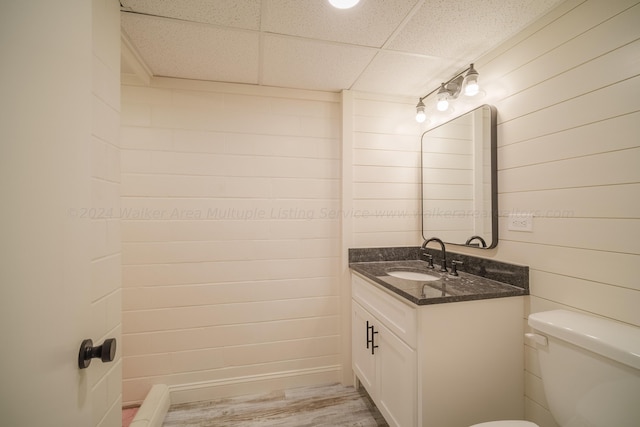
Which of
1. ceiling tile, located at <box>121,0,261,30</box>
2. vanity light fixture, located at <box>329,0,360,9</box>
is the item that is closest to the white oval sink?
vanity light fixture, located at <box>329,0,360,9</box>

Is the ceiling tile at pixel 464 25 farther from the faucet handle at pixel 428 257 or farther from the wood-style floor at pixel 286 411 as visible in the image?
the wood-style floor at pixel 286 411

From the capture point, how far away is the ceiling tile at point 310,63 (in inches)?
55.3

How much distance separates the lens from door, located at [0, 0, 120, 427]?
53 centimetres

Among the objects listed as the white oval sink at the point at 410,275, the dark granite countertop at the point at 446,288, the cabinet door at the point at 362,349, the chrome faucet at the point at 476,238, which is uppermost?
the chrome faucet at the point at 476,238

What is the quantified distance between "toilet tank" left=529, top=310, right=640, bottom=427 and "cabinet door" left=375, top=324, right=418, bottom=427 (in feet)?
1.67

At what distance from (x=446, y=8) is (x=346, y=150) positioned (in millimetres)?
992

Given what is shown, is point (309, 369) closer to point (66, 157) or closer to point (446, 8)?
point (66, 157)

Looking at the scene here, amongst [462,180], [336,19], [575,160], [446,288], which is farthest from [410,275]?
[336,19]

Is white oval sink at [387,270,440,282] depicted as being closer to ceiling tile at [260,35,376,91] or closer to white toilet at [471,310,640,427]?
white toilet at [471,310,640,427]

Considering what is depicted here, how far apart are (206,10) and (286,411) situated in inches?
94.1

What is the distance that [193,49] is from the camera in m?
1.43

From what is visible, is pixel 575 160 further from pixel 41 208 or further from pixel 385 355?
pixel 41 208

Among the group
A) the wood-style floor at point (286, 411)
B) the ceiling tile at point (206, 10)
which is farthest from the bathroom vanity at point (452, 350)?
the ceiling tile at point (206, 10)

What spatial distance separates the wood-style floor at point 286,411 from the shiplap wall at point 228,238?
86 mm
